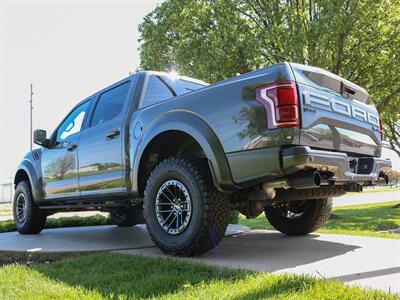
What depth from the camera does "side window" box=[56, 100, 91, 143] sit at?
247 inches

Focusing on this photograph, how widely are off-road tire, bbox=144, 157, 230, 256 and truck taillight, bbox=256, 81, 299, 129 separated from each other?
85 cm

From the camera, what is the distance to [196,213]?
3904mm

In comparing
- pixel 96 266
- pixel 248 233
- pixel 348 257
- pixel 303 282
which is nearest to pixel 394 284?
pixel 303 282

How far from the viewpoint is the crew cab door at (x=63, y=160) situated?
6012 millimetres

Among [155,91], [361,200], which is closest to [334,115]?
[155,91]

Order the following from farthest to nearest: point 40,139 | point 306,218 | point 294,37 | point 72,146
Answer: point 294,37, point 40,139, point 72,146, point 306,218

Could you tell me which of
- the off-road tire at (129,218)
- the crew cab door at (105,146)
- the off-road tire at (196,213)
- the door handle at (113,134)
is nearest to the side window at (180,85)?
the crew cab door at (105,146)

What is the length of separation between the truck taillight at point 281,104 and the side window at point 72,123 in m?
3.36

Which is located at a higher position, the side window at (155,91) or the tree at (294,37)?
the tree at (294,37)

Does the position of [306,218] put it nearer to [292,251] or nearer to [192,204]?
[292,251]

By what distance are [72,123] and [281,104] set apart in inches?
154

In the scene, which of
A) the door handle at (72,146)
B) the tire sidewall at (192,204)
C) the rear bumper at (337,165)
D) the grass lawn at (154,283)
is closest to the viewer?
the grass lawn at (154,283)

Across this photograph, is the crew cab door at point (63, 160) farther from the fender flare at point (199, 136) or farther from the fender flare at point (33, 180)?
the fender flare at point (199, 136)

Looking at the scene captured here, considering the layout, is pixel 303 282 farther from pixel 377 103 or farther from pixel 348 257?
pixel 377 103
